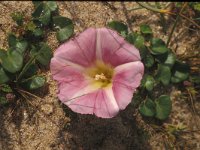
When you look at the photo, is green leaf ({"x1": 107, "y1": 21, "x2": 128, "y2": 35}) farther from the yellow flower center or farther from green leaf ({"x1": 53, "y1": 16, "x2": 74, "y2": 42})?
the yellow flower center

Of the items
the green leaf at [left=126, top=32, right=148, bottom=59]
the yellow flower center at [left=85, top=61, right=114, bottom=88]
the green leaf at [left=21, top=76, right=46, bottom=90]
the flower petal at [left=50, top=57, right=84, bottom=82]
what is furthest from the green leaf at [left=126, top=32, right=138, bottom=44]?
the green leaf at [left=21, top=76, right=46, bottom=90]

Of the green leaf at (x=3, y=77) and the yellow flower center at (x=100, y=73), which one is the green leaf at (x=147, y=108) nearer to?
the yellow flower center at (x=100, y=73)

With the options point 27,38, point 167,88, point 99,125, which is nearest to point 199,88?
point 167,88

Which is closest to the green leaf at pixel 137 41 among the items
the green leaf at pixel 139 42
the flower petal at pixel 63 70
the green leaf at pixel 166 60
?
→ the green leaf at pixel 139 42

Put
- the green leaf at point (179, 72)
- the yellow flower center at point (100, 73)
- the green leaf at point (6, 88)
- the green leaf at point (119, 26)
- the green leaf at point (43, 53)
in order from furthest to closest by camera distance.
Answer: the green leaf at point (179, 72)
the green leaf at point (119, 26)
the green leaf at point (43, 53)
the green leaf at point (6, 88)
the yellow flower center at point (100, 73)

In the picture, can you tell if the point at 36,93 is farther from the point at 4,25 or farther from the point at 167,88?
the point at 167,88
